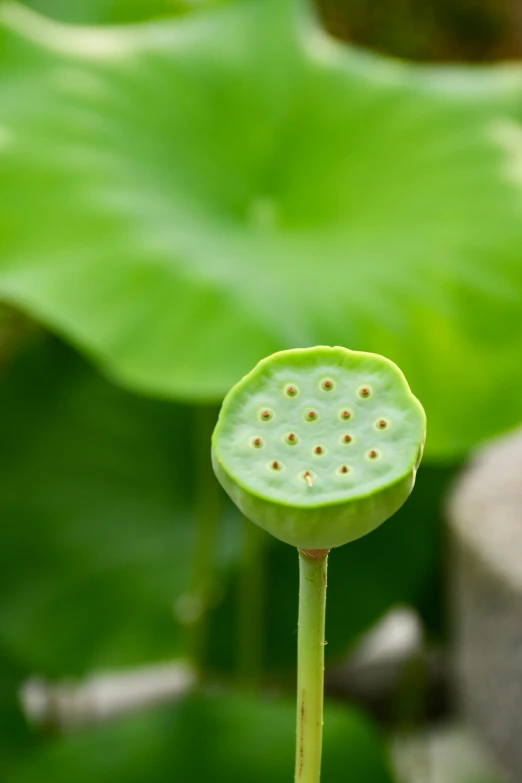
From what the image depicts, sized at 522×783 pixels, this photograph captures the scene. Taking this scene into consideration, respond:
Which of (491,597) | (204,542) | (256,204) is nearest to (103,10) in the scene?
(256,204)

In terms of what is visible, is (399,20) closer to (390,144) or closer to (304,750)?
(390,144)

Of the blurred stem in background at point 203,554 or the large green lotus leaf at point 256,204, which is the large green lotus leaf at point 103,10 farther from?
the blurred stem in background at point 203,554

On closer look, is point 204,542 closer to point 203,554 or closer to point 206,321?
point 203,554

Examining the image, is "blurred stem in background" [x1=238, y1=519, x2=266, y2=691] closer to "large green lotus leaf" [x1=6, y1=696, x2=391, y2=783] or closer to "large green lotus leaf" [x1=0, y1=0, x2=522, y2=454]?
"large green lotus leaf" [x1=6, y1=696, x2=391, y2=783]

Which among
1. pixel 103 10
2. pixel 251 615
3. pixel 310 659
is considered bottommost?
pixel 251 615

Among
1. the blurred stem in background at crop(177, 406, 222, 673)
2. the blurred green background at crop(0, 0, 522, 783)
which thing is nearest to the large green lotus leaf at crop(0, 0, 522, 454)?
the blurred green background at crop(0, 0, 522, 783)

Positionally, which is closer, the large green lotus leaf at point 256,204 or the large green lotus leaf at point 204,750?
the large green lotus leaf at point 256,204

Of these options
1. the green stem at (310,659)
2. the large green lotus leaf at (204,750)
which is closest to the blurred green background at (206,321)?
the large green lotus leaf at (204,750)
